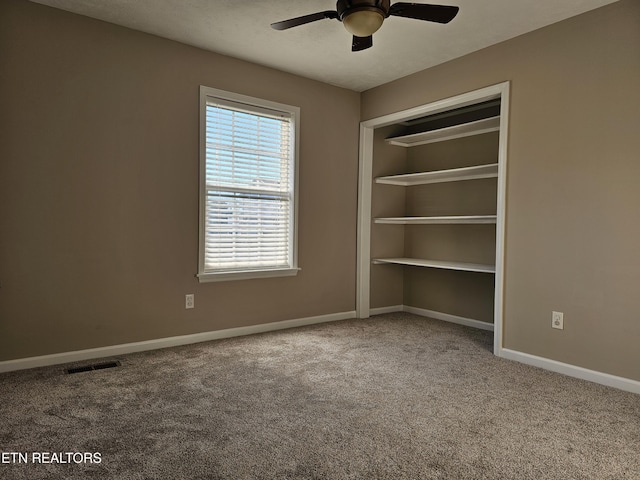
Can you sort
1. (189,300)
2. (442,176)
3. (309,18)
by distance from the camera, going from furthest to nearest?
(442,176) → (189,300) → (309,18)

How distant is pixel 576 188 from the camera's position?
3.10 meters

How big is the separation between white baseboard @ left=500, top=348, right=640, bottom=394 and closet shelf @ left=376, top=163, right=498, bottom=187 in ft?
5.39

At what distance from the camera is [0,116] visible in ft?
9.53

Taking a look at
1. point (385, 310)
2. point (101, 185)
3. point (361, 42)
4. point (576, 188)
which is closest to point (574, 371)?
point (576, 188)

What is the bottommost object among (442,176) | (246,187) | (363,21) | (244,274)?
(244,274)

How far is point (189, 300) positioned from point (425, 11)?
9.45 feet

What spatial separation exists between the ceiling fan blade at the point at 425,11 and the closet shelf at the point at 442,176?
1.66 meters

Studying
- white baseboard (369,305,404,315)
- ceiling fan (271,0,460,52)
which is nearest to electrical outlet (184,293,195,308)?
white baseboard (369,305,404,315)

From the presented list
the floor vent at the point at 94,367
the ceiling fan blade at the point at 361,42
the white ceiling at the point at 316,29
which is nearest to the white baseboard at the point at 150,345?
the floor vent at the point at 94,367

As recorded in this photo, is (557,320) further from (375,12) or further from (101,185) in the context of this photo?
(101,185)

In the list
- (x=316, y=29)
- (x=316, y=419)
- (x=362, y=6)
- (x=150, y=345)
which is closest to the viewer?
(x=316, y=419)

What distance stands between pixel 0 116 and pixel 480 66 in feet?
12.2

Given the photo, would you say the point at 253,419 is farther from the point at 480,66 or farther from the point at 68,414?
the point at 480,66

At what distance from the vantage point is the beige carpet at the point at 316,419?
6.14ft
